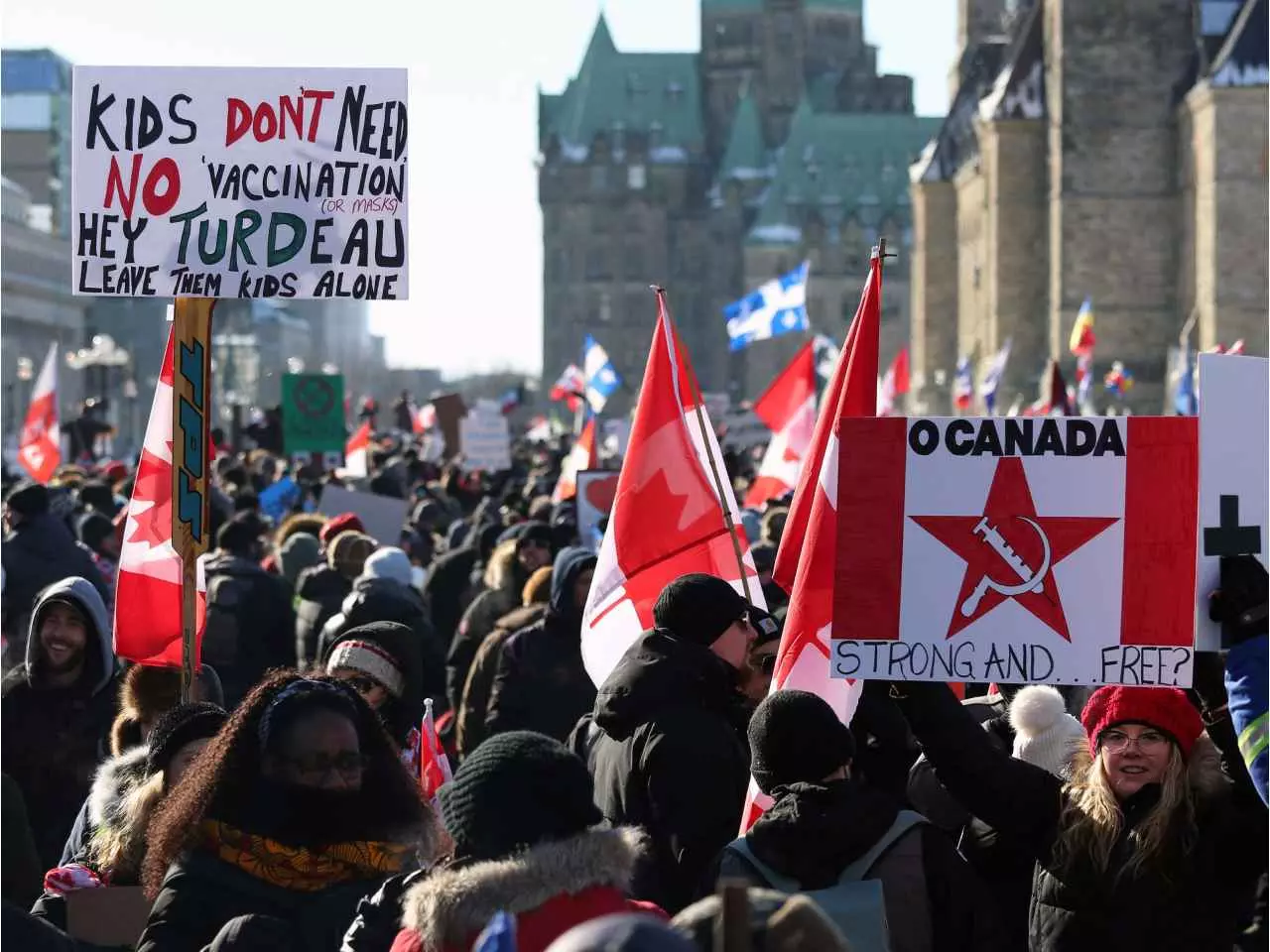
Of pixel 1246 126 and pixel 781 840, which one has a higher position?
pixel 1246 126

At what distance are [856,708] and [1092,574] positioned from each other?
0.84 meters

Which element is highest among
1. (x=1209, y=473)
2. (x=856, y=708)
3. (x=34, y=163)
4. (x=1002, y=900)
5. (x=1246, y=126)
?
(x=34, y=163)

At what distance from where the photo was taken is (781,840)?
4.69m

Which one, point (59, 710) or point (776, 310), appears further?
point (776, 310)

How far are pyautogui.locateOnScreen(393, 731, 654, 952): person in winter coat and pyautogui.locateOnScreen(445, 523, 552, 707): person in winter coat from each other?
621 centimetres

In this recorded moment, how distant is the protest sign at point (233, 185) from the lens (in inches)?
294

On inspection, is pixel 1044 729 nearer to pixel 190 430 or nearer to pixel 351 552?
pixel 190 430

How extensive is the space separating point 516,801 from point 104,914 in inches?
60.4

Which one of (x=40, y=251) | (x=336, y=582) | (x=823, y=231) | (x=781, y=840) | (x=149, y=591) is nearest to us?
(x=781, y=840)

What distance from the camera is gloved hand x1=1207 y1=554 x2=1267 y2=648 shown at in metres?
4.60

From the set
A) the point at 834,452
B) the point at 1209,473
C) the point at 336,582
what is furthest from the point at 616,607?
the point at 336,582

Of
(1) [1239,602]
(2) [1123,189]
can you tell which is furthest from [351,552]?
(2) [1123,189]

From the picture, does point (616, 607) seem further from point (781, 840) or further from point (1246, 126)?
point (1246, 126)

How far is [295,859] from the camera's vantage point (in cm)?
453
